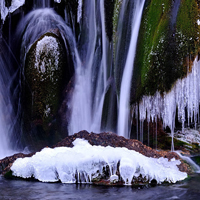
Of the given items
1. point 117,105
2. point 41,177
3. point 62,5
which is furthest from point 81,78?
point 41,177

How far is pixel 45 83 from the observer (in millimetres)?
9492

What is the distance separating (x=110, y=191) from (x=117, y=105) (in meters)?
4.20

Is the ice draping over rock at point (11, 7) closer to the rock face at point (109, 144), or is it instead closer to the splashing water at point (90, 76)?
the splashing water at point (90, 76)

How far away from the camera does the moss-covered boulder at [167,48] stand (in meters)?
7.65

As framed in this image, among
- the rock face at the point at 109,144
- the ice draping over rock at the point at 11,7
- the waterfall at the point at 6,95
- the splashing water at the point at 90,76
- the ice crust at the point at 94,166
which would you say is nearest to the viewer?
the ice crust at the point at 94,166

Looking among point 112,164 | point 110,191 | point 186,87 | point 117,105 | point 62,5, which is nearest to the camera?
point 110,191

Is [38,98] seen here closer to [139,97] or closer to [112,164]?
[139,97]

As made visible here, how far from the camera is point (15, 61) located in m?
10.2

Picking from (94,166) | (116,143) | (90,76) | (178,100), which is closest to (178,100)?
(178,100)

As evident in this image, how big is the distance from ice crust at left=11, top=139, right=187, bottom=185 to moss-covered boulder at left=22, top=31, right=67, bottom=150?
4208mm

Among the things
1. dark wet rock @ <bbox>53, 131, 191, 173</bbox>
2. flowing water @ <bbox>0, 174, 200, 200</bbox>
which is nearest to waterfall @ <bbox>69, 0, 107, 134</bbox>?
dark wet rock @ <bbox>53, 131, 191, 173</bbox>

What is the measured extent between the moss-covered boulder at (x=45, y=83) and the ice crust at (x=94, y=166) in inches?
166

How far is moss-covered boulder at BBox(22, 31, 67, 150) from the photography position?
9461mm

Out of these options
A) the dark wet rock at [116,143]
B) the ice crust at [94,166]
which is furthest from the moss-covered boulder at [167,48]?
the ice crust at [94,166]
